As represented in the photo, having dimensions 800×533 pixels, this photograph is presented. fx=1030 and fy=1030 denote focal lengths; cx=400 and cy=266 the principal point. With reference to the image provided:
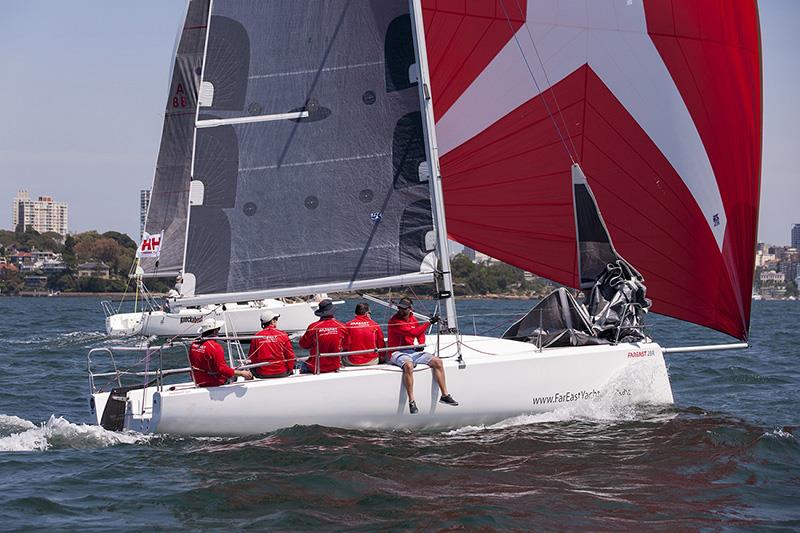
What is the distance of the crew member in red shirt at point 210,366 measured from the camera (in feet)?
30.2

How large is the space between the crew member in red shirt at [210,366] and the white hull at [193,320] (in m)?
15.2

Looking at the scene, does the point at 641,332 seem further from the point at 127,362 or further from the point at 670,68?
the point at 127,362

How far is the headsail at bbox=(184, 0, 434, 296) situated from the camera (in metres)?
9.84

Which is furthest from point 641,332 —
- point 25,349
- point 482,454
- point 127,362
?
point 25,349

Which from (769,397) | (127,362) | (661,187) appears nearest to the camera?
(661,187)

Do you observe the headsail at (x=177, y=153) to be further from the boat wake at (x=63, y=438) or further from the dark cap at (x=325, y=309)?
the dark cap at (x=325, y=309)

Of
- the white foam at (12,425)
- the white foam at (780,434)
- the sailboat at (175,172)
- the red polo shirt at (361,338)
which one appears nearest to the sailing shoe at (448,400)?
the red polo shirt at (361,338)

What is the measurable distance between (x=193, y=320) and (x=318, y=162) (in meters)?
15.3

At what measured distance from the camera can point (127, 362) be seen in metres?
19.3

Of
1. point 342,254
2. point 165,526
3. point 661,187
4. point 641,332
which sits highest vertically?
point 661,187

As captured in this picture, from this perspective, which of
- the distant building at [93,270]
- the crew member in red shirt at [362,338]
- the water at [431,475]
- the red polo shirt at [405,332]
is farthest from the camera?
the distant building at [93,270]

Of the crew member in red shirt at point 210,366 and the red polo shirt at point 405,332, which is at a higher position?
the red polo shirt at point 405,332

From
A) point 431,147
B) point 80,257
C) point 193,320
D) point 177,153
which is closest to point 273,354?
point 431,147

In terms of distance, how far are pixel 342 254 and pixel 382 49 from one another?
2024 mm
